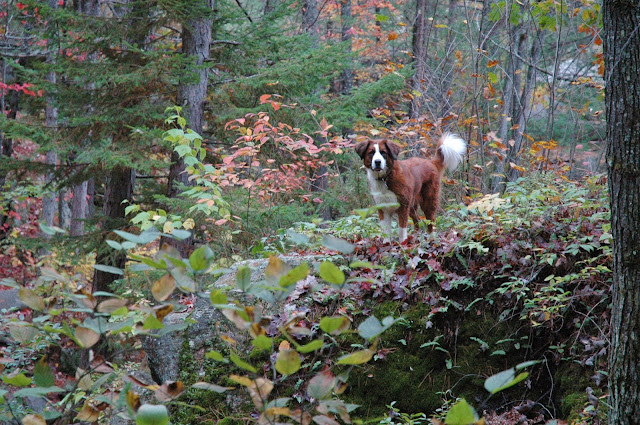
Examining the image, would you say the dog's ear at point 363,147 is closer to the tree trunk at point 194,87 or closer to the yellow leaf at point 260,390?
the tree trunk at point 194,87

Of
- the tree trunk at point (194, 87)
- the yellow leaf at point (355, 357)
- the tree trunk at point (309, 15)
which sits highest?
the tree trunk at point (309, 15)

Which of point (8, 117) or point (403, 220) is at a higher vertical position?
point (8, 117)

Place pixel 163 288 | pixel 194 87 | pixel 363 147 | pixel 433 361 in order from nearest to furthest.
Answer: pixel 163 288 < pixel 433 361 < pixel 363 147 < pixel 194 87

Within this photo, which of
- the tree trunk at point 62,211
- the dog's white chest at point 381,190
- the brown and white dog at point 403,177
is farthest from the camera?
the tree trunk at point 62,211

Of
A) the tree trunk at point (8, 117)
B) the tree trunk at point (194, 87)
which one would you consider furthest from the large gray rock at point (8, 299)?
the tree trunk at point (194, 87)

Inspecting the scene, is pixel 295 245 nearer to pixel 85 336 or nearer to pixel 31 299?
pixel 31 299

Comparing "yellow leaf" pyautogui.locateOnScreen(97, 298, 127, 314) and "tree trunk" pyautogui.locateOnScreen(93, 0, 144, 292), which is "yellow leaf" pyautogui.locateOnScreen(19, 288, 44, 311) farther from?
"tree trunk" pyautogui.locateOnScreen(93, 0, 144, 292)

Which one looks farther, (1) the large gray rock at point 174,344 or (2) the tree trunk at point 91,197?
(2) the tree trunk at point 91,197

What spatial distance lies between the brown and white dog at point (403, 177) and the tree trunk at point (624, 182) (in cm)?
315

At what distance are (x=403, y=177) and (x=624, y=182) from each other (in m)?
3.72

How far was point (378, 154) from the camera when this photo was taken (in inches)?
240

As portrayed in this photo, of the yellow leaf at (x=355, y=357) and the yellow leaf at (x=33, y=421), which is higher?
the yellow leaf at (x=355, y=357)

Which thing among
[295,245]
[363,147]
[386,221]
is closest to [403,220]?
[386,221]

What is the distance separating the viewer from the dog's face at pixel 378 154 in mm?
6068
